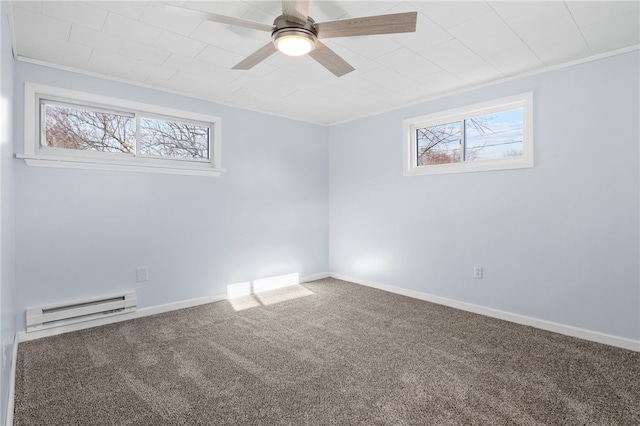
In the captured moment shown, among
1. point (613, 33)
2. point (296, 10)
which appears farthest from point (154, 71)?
point (613, 33)

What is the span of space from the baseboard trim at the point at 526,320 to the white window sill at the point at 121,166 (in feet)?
8.64

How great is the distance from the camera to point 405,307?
3.65 meters

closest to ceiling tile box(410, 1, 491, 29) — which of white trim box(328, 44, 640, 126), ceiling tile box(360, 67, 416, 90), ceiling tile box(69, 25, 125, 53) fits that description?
ceiling tile box(360, 67, 416, 90)

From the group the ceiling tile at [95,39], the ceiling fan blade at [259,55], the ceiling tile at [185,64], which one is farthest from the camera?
the ceiling tile at [185,64]

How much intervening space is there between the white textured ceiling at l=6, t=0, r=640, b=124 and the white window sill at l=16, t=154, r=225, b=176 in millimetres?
805

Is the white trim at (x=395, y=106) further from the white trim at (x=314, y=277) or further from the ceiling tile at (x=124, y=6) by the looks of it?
the white trim at (x=314, y=277)

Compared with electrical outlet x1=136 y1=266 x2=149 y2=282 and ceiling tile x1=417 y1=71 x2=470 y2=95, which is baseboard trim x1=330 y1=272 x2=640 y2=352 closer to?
ceiling tile x1=417 y1=71 x2=470 y2=95

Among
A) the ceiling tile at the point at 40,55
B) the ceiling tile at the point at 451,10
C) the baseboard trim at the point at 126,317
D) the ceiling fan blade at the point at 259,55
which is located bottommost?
the baseboard trim at the point at 126,317

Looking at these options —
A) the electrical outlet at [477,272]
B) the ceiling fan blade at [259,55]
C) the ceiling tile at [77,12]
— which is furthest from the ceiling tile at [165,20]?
the electrical outlet at [477,272]

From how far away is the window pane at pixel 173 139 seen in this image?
11.5 ft

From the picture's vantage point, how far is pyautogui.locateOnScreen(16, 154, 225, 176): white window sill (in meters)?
2.81

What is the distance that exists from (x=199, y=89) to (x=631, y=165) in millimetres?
3899

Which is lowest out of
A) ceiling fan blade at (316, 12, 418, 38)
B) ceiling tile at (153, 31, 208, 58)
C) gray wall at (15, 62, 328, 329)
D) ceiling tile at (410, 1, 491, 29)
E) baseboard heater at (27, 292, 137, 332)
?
baseboard heater at (27, 292, 137, 332)

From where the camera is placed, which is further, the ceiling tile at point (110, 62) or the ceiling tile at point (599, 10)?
the ceiling tile at point (110, 62)
